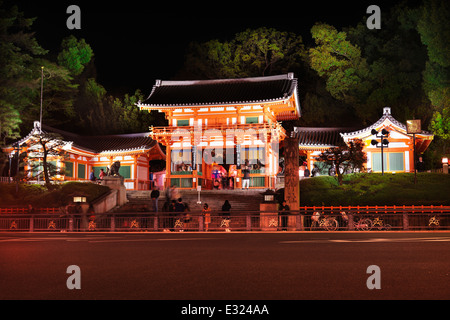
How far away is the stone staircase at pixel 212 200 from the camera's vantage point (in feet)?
86.9

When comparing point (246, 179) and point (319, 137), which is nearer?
point (246, 179)

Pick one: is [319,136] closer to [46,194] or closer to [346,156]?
[346,156]

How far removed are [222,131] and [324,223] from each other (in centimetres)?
1900

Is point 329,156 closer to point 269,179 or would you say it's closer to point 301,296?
point 269,179

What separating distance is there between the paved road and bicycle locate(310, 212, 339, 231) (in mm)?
8048

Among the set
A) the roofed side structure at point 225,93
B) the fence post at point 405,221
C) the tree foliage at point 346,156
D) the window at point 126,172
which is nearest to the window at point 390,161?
the tree foliage at point 346,156

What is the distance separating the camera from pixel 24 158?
32.9 meters

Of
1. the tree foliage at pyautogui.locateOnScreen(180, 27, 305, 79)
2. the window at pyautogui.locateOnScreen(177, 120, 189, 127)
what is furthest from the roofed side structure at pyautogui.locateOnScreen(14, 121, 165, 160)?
the tree foliage at pyautogui.locateOnScreen(180, 27, 305, 79)

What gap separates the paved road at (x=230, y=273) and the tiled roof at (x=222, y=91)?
87.7 ft

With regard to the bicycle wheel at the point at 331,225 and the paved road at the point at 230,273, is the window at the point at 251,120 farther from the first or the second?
the paved road at the point at 230,273

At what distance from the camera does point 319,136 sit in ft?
125

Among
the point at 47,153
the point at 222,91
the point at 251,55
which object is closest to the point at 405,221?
the point at 47,153

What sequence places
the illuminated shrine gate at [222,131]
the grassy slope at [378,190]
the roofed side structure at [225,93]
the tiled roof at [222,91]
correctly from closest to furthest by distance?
the grassy slope at [378,190] < the illuminated shrine gate at [222,131] < the roofed side structure at [225,93] < the tiled roof at [222,91]

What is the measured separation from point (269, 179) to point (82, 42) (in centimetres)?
3052
